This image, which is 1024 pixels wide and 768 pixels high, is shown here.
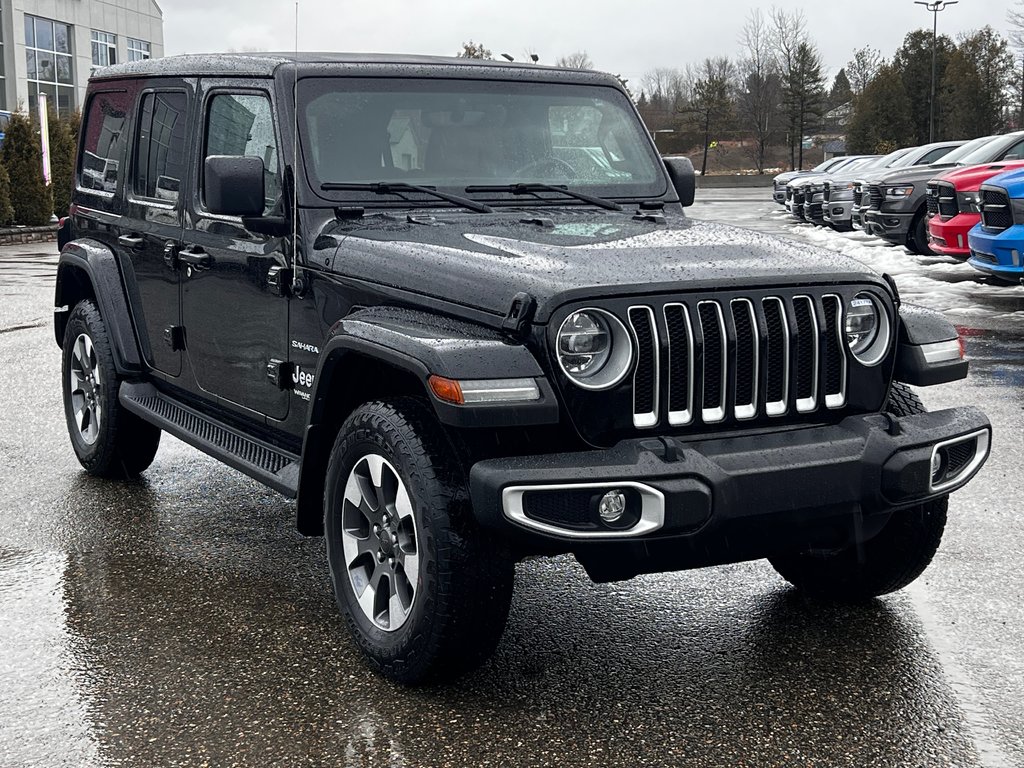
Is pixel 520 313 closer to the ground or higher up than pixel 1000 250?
higher up

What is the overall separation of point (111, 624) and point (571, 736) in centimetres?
180

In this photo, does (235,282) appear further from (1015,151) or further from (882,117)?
(882,117)

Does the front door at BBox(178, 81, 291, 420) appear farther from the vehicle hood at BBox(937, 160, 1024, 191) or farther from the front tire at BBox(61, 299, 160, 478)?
the vehicle hood at BBox(937, 160, 1024, 191)

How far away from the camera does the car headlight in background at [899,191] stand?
18.5m

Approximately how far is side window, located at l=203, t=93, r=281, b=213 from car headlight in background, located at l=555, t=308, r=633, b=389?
1.62 meters

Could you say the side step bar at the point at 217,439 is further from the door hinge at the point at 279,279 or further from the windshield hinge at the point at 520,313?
the windshield hinge at the point at 520,313

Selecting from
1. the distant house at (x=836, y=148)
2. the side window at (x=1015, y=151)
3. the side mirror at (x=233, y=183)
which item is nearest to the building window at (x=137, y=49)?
the distant house at (x=836, y=148)

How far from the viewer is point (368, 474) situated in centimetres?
392

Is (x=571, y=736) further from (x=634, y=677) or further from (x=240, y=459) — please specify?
(x=240, y=459)

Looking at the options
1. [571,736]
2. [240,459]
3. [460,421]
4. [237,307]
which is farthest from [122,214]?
[571,736]

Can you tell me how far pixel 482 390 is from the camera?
3.38m

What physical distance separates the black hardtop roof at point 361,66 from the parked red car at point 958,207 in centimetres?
1039

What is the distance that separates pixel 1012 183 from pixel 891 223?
247 inches

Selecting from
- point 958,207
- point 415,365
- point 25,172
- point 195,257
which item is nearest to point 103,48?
point 25,172
